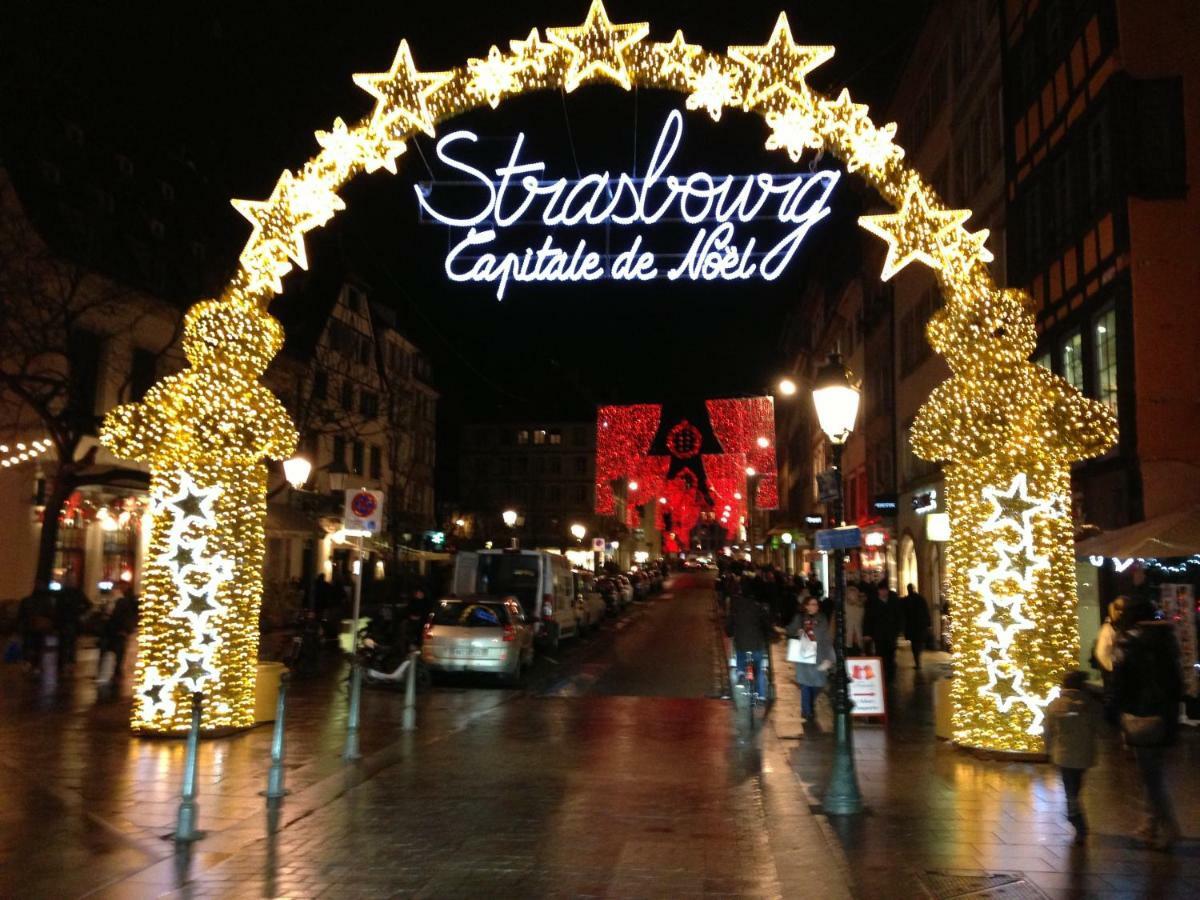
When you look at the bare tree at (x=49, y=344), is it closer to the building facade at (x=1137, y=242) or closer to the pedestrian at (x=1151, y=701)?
the building facade at (x=1137, y=242)

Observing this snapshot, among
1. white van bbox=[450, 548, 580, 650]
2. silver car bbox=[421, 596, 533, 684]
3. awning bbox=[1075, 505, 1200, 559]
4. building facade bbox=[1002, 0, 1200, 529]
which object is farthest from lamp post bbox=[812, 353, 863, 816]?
white van bbox=[450, 548, 580, 650]

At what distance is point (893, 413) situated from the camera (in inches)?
1457

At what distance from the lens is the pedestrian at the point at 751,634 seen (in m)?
17.5

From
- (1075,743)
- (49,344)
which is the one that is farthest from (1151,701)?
(49,344)

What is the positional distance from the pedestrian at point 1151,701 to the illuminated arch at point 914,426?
11.1 ft

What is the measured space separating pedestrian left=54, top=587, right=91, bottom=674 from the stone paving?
46.7 feet

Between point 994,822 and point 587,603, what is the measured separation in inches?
1089

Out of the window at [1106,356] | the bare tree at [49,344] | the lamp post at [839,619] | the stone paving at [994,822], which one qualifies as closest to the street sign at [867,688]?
the stone paving at [994,822]

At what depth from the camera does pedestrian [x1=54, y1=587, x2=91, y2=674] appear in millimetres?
21562

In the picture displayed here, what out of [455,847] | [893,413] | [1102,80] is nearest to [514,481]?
[893,413]

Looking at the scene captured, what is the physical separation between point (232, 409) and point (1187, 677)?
39.5 feet

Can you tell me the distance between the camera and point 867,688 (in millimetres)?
15648

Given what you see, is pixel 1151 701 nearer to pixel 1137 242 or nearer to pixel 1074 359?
pixel 1137 242

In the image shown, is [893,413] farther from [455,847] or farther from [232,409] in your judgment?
[455,847]
